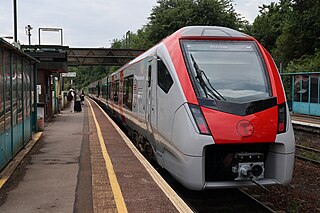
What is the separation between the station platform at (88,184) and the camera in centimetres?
529

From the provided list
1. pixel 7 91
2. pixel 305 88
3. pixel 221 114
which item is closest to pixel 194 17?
pixel 305 88

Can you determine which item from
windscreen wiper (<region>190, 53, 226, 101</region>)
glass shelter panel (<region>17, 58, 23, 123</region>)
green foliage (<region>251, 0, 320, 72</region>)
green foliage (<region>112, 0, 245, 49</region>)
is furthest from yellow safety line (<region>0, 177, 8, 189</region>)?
green foliage (<region>112, 0, 245, 49</region>)

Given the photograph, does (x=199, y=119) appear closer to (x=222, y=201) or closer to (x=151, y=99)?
(x=222, y=201)

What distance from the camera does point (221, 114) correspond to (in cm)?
Result: 590

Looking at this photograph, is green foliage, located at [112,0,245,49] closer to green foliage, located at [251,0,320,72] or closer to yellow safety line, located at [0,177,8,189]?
green foliage, located at [251,0,320,72]

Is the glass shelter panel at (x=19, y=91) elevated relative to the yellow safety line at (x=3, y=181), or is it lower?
elevated

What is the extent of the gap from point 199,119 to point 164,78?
58.4 inches

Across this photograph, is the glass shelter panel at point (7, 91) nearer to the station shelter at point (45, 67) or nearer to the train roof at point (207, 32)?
the train roof at point (207, 32)

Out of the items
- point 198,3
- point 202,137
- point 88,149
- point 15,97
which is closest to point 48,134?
point 88,149

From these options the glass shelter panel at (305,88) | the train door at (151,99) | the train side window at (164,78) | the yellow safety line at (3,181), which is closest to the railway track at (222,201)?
the train door at (151,99)

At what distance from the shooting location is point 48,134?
45.6 ft

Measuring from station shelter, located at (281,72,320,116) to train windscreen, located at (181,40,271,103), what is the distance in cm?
1419

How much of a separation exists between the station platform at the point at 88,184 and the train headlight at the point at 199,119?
3.34 feet

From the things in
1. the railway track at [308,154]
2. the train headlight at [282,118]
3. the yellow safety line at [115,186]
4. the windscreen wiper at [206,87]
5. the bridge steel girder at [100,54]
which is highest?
the bridge steel girder at [100,54]
